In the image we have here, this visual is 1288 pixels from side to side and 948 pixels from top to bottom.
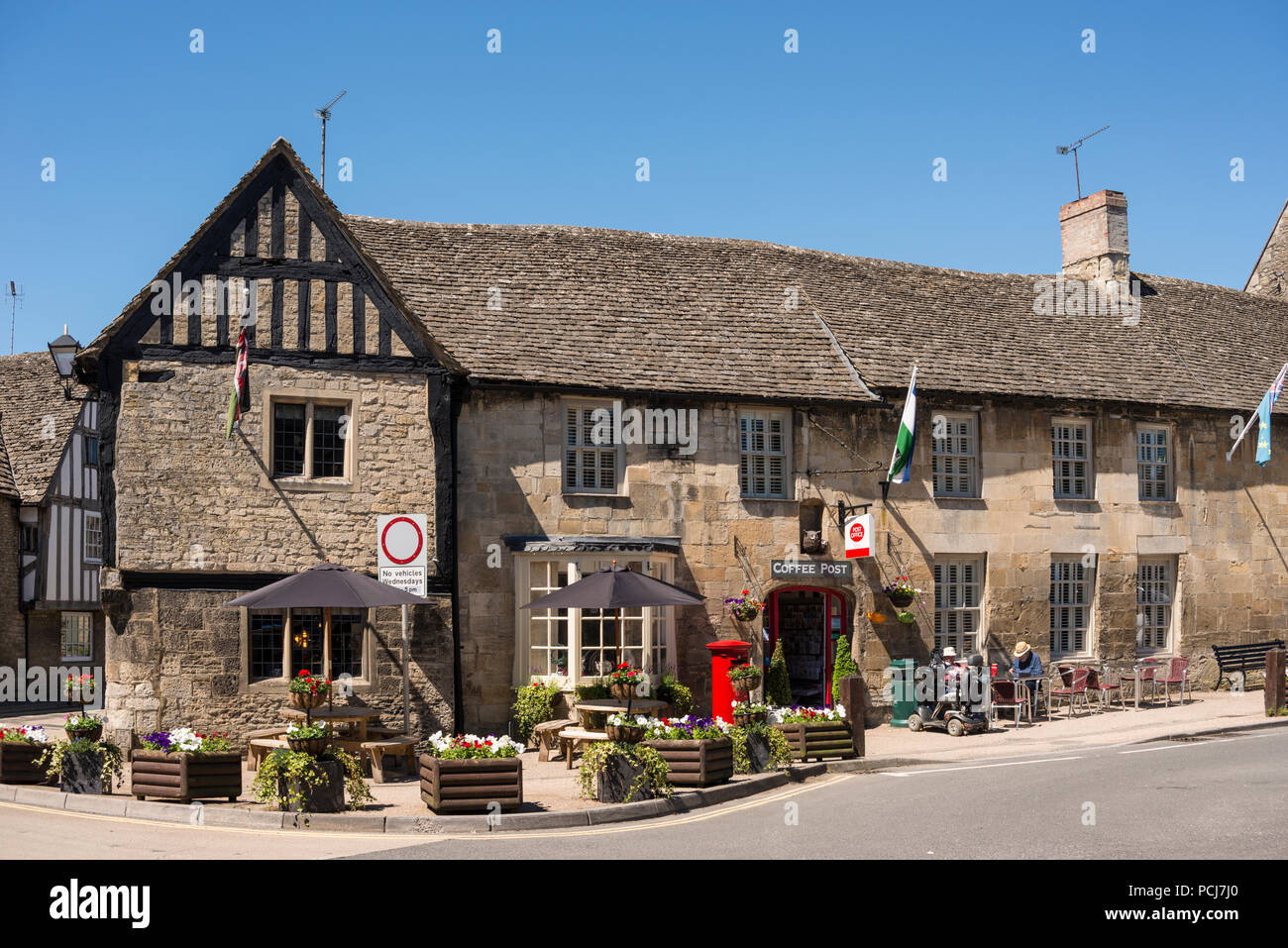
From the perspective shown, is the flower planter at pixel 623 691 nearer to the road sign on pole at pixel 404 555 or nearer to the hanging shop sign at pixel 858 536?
the road sign on pole at pixel 404 555

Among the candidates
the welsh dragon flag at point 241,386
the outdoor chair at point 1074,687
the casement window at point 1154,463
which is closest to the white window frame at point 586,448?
the welsh dragon flag at point 241,386

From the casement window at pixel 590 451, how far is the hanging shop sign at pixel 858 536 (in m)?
3.96

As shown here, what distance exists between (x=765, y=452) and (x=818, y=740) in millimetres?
6127

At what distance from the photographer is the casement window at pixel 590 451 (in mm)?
19219

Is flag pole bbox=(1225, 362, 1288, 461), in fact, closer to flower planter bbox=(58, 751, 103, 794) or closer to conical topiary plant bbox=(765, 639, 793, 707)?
conical topiary plant bbox=(765, 639, 793, 707)

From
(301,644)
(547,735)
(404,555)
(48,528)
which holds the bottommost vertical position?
(547,735)

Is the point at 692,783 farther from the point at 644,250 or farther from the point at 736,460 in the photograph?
the point at 644,250

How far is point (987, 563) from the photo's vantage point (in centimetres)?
2139

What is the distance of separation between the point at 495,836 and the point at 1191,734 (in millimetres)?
11471

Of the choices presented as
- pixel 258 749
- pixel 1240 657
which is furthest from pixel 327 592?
pixel 1240 657

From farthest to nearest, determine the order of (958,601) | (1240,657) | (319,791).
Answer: (1240,657) < (958,601) < (319,791)

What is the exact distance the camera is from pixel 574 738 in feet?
51.7

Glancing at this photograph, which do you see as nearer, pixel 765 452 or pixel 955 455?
pixel 765 452

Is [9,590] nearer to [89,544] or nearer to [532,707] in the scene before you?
[89,544]
